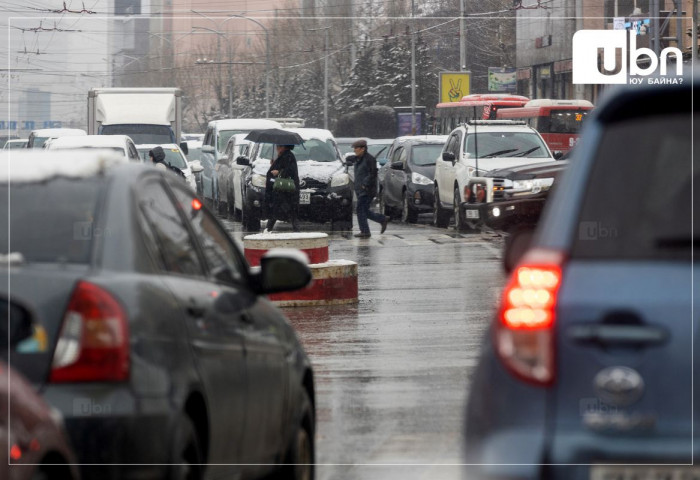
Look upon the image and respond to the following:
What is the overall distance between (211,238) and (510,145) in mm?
20698

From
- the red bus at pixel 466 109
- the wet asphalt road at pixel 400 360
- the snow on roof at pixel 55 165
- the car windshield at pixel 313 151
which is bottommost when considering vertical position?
the wet asphalt road at pixel 400 360

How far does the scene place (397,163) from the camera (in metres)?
30.3

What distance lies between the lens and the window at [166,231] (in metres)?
4.90

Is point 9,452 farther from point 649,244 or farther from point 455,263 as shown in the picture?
point 455,263

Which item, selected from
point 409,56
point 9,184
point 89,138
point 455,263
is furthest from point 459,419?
point 409,56

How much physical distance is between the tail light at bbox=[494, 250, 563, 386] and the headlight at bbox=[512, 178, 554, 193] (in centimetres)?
1737

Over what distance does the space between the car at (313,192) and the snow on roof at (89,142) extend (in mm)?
3698

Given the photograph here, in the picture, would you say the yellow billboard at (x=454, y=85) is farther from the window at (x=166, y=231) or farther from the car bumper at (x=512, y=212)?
the window at (x=166, y=231)

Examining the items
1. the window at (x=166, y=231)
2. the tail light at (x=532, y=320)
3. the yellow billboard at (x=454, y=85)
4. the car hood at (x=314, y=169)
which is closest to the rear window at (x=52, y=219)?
the window at (x=166, y=231)

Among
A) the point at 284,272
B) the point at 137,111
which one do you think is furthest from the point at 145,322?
the point at 137,111

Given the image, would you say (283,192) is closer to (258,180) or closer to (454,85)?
(258,180)

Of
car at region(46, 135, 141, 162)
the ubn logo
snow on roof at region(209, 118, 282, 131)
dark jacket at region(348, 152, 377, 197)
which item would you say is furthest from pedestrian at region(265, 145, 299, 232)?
the ubn logo

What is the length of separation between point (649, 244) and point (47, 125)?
148136 mm

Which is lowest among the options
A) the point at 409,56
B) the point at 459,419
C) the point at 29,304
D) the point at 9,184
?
the point at 459,419
